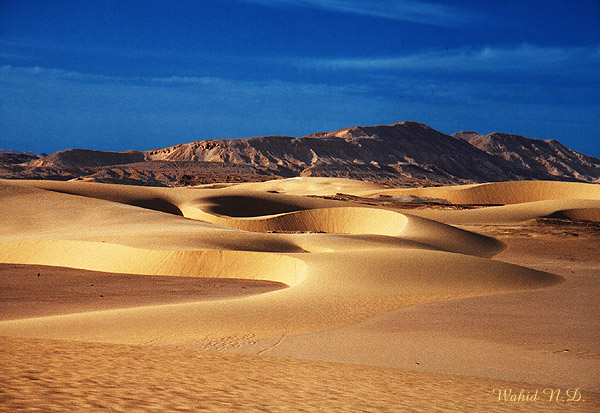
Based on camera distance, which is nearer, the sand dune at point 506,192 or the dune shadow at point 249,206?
the dune shadow at point 249,206

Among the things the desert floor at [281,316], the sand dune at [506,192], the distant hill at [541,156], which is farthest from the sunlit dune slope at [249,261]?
the distant hill at [541,156]

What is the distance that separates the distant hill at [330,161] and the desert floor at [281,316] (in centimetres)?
5096

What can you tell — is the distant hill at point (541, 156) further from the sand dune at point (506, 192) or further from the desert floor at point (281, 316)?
the desert floor at point (281, 316)

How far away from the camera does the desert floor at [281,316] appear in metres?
6.15

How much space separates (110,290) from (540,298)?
10851mm

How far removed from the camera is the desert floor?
6.15 m

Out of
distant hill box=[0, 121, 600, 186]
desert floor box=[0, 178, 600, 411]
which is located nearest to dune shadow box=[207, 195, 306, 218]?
desert floor box=[0, 178, 600, 411]

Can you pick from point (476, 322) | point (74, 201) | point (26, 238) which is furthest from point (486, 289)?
point (74, 201)

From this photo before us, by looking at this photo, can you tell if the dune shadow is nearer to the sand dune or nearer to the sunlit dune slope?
the sunlit dune slope

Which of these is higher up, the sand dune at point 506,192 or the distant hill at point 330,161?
the distant hill at point 330,161

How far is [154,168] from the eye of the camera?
317 ft

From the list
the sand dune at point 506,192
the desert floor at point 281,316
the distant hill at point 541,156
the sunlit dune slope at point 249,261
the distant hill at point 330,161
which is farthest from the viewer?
the distant hill at point 541,156

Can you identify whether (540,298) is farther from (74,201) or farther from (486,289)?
(74,201)

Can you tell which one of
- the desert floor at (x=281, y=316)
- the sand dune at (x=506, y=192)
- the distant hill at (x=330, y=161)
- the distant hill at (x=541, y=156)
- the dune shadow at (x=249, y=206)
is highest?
the distant hill at (x=541, y=156)
